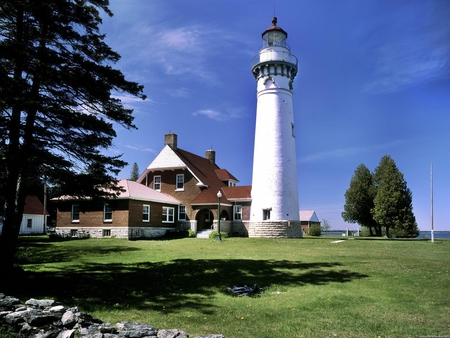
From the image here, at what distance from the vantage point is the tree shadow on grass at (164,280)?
905 centimetres

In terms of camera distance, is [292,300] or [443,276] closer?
[292,300]

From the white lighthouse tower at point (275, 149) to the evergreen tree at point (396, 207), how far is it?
48.3ft

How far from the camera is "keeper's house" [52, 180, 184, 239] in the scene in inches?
1182

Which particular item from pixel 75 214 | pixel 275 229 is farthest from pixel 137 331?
pixel 75 214

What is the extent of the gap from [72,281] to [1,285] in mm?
1856

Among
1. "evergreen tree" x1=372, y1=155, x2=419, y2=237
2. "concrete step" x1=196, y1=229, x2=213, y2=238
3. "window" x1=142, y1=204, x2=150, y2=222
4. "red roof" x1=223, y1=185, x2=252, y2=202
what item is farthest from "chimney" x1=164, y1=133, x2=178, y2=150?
"evergreen tree" x1=372, y1=155, x2=419, y2=237

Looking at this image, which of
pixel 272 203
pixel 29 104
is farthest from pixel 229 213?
pixel 29 104

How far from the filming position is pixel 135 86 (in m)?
12.5

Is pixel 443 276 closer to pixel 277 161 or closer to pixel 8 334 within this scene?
pixel 8 334

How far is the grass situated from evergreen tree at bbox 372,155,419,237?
1133 inches

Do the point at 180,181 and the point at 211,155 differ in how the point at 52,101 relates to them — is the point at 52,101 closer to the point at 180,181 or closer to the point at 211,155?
the point at 180,181

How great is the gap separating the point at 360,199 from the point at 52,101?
50275 millimetres

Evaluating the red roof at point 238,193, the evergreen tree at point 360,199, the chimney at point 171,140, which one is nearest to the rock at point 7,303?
the red roof at point 238,193

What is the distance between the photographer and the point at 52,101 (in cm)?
1155
